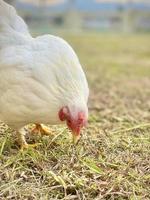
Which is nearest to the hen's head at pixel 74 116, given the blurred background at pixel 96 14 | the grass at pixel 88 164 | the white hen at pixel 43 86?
the white hen at pixel 43 86

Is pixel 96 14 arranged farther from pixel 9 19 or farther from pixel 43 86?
pixel 43 86

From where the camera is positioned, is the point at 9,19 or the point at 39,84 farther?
the point at 9,19

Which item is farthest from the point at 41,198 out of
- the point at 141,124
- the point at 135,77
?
the point at 135,77

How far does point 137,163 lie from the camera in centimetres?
264

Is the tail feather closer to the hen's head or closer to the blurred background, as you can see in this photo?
the hen's head

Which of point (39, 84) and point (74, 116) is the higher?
point (39, 84)

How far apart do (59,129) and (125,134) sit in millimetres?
463

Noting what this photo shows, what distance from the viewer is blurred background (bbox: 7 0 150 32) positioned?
81.8 ft

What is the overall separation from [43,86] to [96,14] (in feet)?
78.7

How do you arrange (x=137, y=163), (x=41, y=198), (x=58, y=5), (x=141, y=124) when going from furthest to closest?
(x=58, y=5) → (x=141, y=124) → (x=137, y=163) → (x=41, y=198)

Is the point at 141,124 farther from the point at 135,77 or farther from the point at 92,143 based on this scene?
the point at 135,77

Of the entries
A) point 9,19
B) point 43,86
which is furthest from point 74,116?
point 9,19

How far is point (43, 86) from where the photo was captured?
2494 mm

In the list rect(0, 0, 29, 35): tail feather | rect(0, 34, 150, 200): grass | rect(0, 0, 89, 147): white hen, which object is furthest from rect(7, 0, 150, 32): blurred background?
rect(0, 0, 89, 147): white hen
